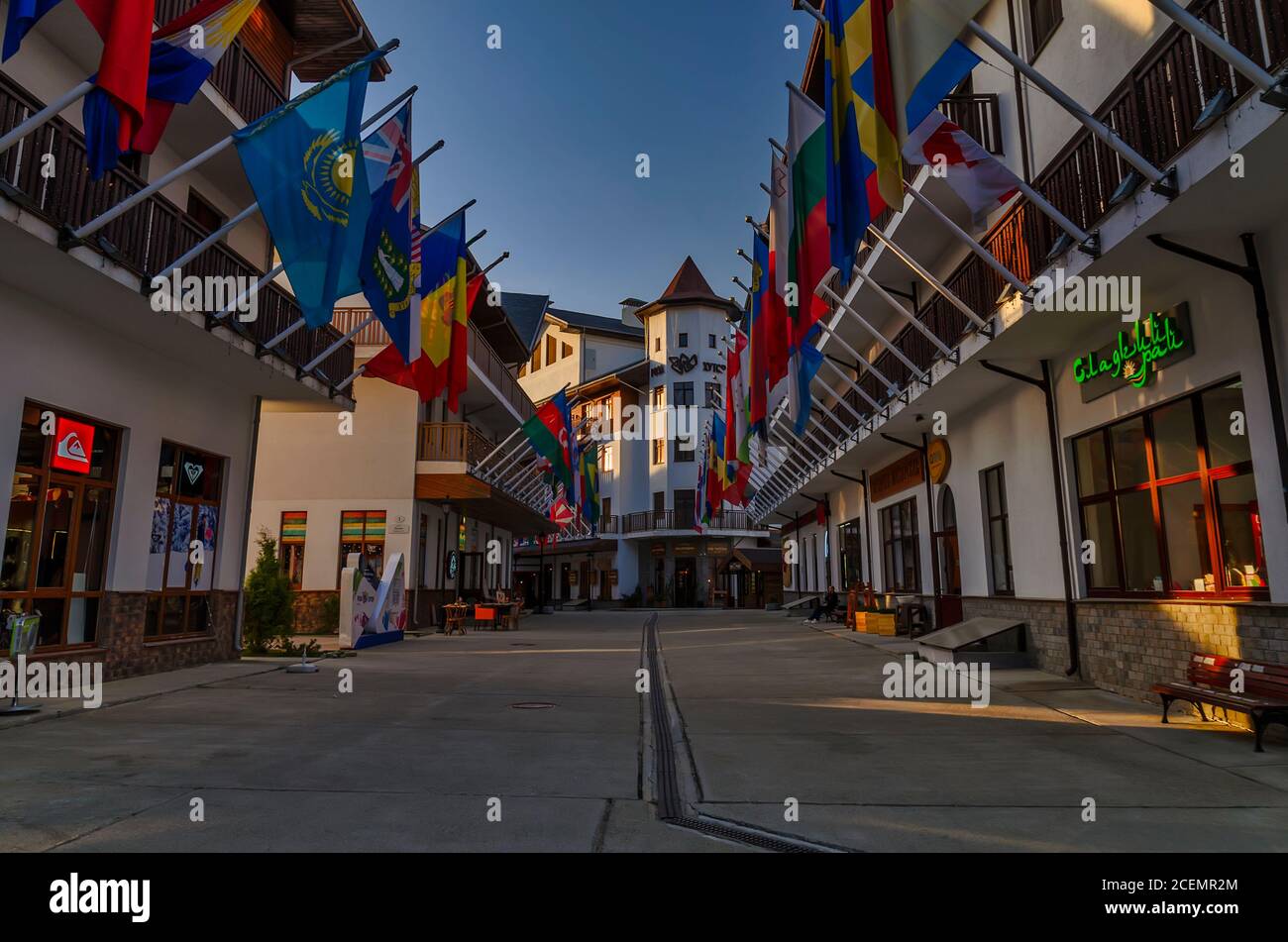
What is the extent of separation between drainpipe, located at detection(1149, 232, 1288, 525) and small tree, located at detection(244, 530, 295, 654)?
52.9 ft

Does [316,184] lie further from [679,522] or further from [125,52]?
[679,522]

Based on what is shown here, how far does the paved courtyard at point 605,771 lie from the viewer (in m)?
4.52

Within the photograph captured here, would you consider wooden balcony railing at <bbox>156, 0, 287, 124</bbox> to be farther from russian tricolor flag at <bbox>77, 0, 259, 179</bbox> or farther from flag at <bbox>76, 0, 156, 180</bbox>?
flag at <bbox>76, 0, 156, 180</bbox>

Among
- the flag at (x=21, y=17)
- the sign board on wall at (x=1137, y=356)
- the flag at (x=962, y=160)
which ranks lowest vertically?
the sign board on wall at (x=1137, y=356)

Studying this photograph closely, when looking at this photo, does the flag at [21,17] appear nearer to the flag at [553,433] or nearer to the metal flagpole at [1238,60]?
the metal flagpole at [1238,60]

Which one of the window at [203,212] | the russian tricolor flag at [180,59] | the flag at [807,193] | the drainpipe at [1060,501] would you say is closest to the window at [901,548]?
the drainpipe at [1060,501]

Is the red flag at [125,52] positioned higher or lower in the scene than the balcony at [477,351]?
lower

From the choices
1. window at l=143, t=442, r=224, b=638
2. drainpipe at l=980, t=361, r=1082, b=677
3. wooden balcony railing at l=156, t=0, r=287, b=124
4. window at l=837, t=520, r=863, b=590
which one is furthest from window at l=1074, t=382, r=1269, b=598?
window at l=837, t=520, r=863, b=590

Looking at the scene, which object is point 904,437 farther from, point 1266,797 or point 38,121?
point 38,121

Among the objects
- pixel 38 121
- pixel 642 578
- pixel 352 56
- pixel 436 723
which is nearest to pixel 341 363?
pixel 352 56

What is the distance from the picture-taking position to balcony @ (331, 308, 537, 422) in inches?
890

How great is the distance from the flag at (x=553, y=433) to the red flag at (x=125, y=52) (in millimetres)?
16056
